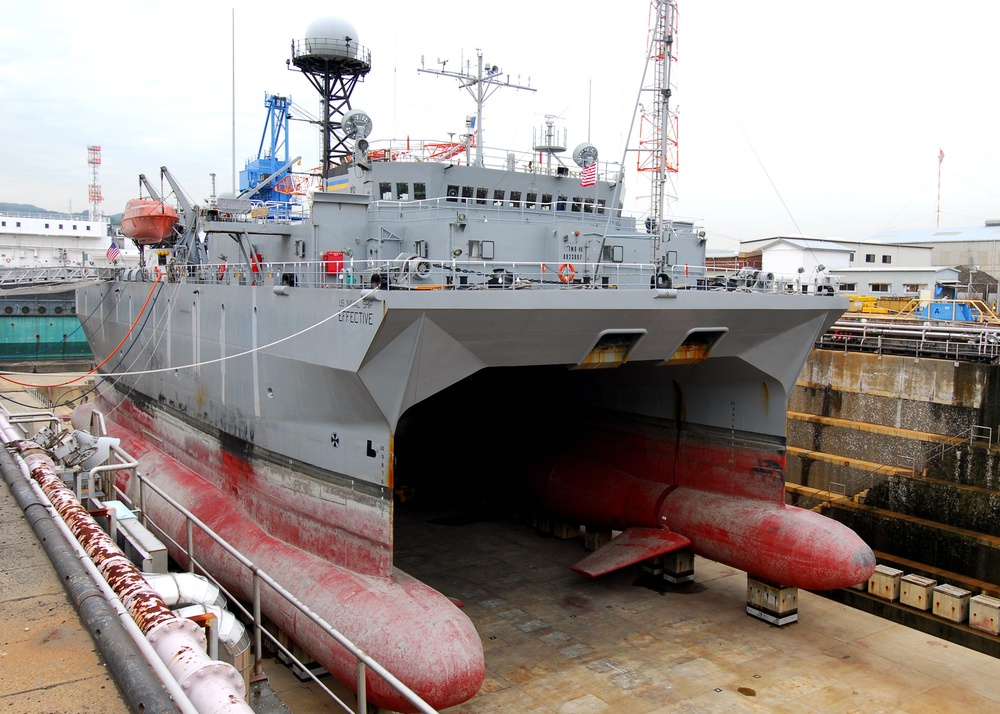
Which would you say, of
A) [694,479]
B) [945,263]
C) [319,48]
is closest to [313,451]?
[694,479]

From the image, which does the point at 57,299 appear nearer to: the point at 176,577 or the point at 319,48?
the point at 319,48

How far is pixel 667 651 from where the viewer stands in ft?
35.8

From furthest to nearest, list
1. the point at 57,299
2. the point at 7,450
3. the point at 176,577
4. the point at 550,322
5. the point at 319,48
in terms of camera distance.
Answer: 1. the point at 57,299
2. the point at 319,48
3. the point at 550,322
4. the point at 7,450
5. the point at 176,577

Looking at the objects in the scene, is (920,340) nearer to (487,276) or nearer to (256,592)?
(487,276)

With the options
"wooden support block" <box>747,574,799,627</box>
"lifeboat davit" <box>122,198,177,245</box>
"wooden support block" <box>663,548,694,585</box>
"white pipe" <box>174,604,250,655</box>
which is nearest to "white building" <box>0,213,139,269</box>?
"lifeboat davit" <box>122,198,177,245</box>

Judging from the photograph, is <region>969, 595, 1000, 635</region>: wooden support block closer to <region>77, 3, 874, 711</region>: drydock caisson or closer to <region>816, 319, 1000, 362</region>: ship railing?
<region>77, 3, 874, 711</region>: drydock caisson

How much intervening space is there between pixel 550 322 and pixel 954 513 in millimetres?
9898

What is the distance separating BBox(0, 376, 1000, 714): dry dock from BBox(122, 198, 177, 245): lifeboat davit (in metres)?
10.4

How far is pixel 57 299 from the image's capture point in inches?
1591

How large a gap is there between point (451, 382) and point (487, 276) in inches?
59.9

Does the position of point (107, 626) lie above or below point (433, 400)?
above

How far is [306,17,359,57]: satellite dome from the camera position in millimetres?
18672

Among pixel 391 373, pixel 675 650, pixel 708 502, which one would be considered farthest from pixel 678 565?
pixel 391 373

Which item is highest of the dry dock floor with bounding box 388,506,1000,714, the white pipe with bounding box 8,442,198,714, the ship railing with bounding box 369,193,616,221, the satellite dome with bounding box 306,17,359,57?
the satellite dome with bounding box 306,17,359,57
